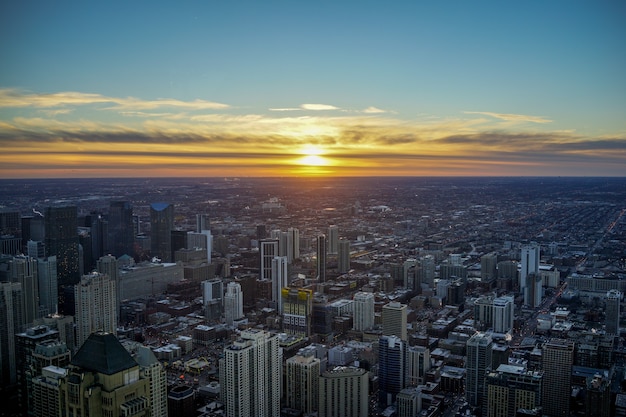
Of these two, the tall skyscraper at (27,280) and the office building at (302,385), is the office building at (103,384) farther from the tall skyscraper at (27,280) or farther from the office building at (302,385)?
the tall skyscraper at (27,280)

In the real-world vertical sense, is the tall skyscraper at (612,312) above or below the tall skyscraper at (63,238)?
below

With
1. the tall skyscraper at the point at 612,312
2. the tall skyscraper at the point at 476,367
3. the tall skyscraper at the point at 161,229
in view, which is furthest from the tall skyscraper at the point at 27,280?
the tall skyscraper at the point at 612,312

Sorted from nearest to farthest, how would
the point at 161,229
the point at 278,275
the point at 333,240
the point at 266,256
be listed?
1. the point at 278,275
2. the point at 266,256
3. the point at 161,229
4. the point at 333,240

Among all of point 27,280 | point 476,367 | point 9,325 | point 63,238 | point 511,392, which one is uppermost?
point 63,238

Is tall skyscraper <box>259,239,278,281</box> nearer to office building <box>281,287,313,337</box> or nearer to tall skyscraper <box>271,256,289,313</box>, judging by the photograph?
tall skyscraper <box>271,256,289,313</box>

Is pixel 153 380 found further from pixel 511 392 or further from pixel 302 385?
pixel 511 392

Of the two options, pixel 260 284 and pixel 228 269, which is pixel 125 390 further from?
pixel 228 269

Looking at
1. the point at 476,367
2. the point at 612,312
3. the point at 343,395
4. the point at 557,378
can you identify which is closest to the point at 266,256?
the point at 476,367

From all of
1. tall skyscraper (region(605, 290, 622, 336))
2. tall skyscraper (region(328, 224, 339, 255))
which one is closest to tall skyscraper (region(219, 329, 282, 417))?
tall skyscraper (region(605, 290, 622, 336))
